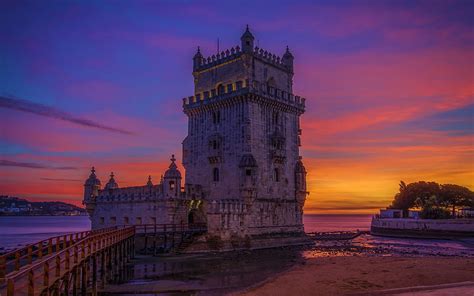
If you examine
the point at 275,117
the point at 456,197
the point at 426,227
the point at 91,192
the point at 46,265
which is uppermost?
the point at 275,117

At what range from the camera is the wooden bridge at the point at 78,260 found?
1667 cm

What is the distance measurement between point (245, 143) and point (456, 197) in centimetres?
7211

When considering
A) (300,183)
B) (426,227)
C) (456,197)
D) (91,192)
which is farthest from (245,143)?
(456,197)

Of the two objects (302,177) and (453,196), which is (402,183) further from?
(302,177)

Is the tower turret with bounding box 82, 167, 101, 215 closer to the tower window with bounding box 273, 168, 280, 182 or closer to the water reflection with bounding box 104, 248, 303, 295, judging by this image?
the water reflection with bounding box 104, 248, 303, 295

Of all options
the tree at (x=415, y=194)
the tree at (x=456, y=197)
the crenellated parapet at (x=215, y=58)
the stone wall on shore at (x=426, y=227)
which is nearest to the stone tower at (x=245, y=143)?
the crenellated parapet at (x=215, y=58)

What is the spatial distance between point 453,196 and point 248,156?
71.5m

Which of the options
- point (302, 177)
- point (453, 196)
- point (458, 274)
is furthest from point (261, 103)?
point (453, 196)

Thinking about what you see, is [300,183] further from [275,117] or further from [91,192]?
[91,192]

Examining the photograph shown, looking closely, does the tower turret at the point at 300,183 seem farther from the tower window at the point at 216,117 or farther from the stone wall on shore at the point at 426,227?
the stone wall on shore at the point at 426,227

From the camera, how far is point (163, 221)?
4875cm

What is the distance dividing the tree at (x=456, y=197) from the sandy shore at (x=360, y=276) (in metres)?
67.4

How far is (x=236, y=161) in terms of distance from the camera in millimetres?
50094

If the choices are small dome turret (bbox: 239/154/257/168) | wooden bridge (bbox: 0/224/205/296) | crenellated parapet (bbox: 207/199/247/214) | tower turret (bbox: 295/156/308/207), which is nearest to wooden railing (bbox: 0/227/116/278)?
wooden bridge (bbox: 0/224/205/296)
